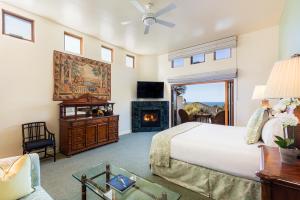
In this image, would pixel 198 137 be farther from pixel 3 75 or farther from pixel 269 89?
pixel 3 75

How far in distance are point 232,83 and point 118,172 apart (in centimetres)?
407

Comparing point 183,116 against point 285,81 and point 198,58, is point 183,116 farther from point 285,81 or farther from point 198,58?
point 285,81

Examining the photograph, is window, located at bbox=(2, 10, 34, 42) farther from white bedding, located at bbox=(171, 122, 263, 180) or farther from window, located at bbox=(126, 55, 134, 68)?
white bedding, located at bbox=(171, 122, 263, 180)

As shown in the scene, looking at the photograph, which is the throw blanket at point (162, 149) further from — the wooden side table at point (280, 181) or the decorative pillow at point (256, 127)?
the wooden side table at point (280, 181)

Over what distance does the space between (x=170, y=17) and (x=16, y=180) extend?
356 centimetres

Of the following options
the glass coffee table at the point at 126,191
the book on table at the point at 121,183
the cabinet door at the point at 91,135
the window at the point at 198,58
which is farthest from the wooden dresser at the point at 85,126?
the window at the point at 198,58

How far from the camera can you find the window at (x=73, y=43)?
3.98 m

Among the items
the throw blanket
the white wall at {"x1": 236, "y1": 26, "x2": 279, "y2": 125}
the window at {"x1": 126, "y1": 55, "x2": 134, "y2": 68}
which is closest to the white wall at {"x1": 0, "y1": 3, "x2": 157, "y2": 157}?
the window at {"x1": 126, "y1": 55, "x2": 134, "y2": 68}

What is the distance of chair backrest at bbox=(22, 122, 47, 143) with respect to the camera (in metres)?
3.22

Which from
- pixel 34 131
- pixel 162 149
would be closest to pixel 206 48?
pixel 162 149

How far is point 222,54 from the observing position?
15.5ft

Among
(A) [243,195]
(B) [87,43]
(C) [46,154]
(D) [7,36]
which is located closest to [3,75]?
(D) [7,36]

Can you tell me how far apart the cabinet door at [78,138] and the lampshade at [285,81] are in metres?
3.59

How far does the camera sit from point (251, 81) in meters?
4.23
